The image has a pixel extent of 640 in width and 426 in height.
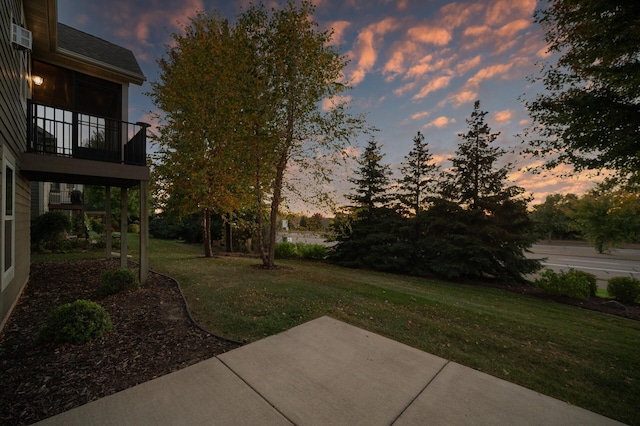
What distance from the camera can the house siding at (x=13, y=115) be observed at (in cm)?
374

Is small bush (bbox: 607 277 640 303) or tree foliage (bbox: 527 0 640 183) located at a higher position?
tree foliage (bbox: 527 0 640 183)

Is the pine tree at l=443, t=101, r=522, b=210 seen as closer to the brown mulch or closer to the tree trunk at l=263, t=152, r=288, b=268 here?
the tree trunk at l=263, t=152, r=288, b=268

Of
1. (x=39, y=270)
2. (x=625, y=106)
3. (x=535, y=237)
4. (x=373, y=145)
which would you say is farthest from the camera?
(x=373, y=145)

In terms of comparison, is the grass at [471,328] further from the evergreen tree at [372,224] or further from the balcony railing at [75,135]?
the evergreen tree at [372,224]

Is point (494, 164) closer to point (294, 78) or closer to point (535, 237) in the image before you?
point (535, 237)

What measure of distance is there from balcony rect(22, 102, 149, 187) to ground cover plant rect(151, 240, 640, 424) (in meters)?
3.12

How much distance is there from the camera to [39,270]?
7.29 metres

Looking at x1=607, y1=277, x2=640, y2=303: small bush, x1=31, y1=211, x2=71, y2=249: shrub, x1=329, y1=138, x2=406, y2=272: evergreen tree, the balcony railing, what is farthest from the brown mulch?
x1=607, y1=277, x2=640, y2=303: small bush

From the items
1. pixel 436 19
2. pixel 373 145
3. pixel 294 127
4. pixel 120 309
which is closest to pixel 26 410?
pixel 120 309

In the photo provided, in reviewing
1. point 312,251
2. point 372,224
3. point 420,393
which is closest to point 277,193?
point 372,224

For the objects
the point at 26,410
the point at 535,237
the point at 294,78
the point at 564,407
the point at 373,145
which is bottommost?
the point at 564,407

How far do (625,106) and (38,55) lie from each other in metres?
15.7

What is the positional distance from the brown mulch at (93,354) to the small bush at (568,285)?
11.3 metres

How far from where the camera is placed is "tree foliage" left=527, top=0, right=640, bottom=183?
16.6ft
